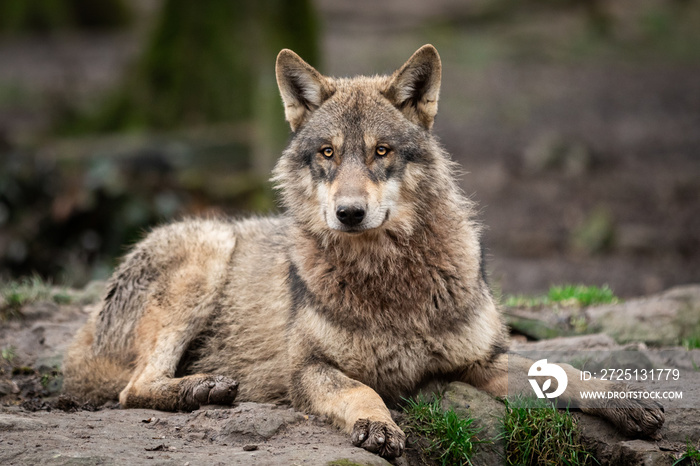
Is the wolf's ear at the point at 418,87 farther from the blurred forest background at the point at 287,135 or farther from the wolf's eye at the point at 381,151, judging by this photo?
the blurred forest background at the point at 287,135

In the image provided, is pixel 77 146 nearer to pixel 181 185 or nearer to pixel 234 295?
pixel 181 185

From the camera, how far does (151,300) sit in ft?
20.0

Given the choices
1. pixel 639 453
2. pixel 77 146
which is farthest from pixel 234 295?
pixel 77 146

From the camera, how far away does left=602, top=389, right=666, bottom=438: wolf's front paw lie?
15.5 ft

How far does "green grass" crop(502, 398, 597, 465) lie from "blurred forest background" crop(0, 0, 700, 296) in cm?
221

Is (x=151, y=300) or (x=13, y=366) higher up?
(x=151, y=300)

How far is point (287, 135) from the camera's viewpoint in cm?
1188

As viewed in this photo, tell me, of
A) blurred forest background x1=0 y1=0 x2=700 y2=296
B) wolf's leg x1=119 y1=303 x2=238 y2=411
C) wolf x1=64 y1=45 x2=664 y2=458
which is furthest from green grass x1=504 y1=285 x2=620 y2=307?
wolf's leg x1=119 y1=303 x2=238 y2=411

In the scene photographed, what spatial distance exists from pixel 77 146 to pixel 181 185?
2.39m

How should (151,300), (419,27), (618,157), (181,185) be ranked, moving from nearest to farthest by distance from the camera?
1. (151,300)
2. (181,185)
3. (618,157)
4. (419,27)

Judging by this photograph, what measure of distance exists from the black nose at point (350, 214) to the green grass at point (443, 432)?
1321mm

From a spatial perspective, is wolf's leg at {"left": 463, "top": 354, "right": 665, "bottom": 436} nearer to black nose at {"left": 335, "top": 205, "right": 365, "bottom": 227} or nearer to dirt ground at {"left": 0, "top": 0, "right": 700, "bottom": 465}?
dirt ground at {"left": 0, "top": 0, "right": 700, "bottom": 465}

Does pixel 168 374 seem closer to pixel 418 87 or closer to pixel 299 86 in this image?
pixel 299 86

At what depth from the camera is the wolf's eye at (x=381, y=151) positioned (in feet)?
16.6
